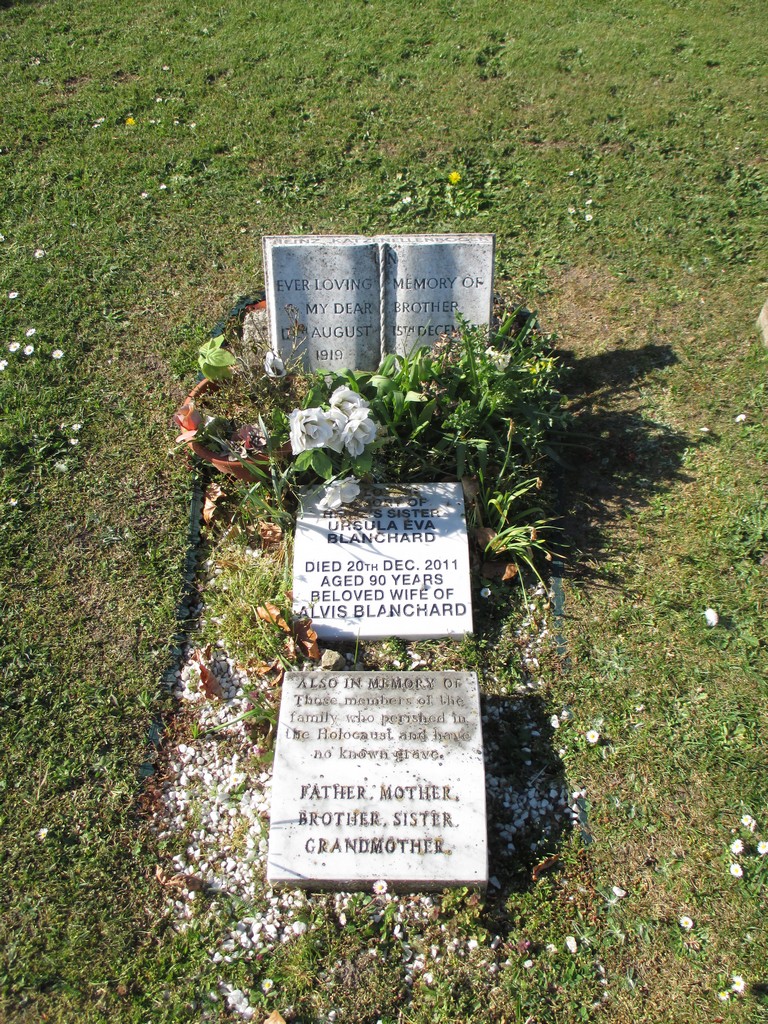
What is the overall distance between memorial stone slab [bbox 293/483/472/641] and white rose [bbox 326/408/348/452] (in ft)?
1.12

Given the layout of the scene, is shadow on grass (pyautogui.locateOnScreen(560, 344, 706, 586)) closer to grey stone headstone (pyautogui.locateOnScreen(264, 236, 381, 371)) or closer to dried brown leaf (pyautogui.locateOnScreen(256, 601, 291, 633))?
grey stone headstone (pyautogui.locateOnScreen(264, 236, 381, 371))

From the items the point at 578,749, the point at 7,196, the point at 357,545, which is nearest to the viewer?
the point at 578,749

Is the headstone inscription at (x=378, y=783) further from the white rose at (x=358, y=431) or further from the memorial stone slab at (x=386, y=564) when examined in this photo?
the white rose at (x=358, y=431)

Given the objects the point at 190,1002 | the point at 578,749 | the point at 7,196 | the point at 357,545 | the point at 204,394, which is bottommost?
the point at 190,1002

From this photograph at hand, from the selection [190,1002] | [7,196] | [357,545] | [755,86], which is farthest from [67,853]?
[755,86]

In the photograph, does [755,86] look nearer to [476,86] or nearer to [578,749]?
[476,86]

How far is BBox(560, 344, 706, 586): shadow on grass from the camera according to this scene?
4.20m

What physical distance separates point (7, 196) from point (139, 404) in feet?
8.74

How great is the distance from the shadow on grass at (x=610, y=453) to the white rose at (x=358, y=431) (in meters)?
1.15

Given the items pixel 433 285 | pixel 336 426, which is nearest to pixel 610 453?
pixel 433 285

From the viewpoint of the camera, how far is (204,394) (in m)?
4.50

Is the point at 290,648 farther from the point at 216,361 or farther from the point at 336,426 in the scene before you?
the point at 216,361

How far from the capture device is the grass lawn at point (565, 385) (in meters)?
2.97

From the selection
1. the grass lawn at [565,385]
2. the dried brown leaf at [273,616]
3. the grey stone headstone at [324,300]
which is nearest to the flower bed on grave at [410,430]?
the grey stone headstone at [324,300]
